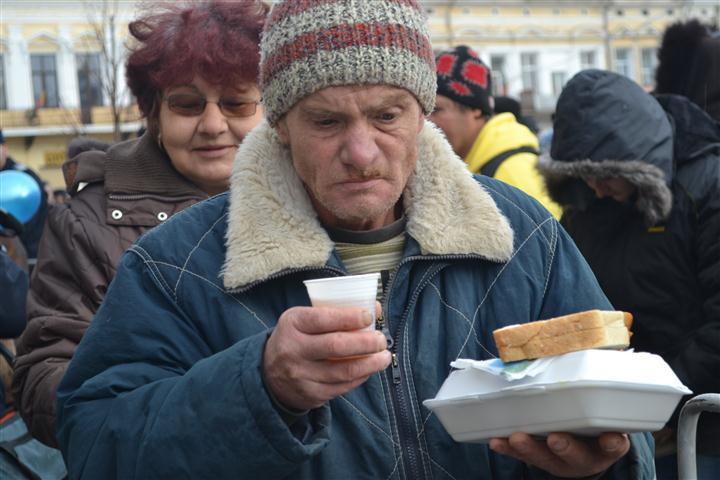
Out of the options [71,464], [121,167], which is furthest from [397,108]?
[121,167]

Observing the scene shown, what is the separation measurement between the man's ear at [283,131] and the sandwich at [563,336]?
2.71 ft

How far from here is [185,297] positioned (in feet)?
7.57

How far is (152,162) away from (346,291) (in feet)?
6.16

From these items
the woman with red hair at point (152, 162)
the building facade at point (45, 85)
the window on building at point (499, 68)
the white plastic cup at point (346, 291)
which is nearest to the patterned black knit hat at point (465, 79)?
the woman with red hair at point (152, 162)

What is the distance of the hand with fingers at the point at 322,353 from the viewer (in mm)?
1811

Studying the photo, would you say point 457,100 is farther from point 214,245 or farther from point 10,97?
point 10,97

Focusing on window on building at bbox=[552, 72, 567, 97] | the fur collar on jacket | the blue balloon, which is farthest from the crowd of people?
window on building at bbox=[552, 72, 567, 97]

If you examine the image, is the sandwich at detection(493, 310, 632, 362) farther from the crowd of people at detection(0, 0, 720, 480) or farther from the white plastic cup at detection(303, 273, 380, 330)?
the white plastic cup at detection(303, 273, 380, 330)

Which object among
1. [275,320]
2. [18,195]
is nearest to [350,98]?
[275,320]

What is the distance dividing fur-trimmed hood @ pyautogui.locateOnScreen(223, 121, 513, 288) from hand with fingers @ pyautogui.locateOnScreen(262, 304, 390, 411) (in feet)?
1.27

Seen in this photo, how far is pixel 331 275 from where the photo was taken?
7.59 ft

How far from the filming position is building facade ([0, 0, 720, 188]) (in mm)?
34969

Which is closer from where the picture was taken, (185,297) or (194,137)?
(185,297)

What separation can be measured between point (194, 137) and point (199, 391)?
1.59 meters
